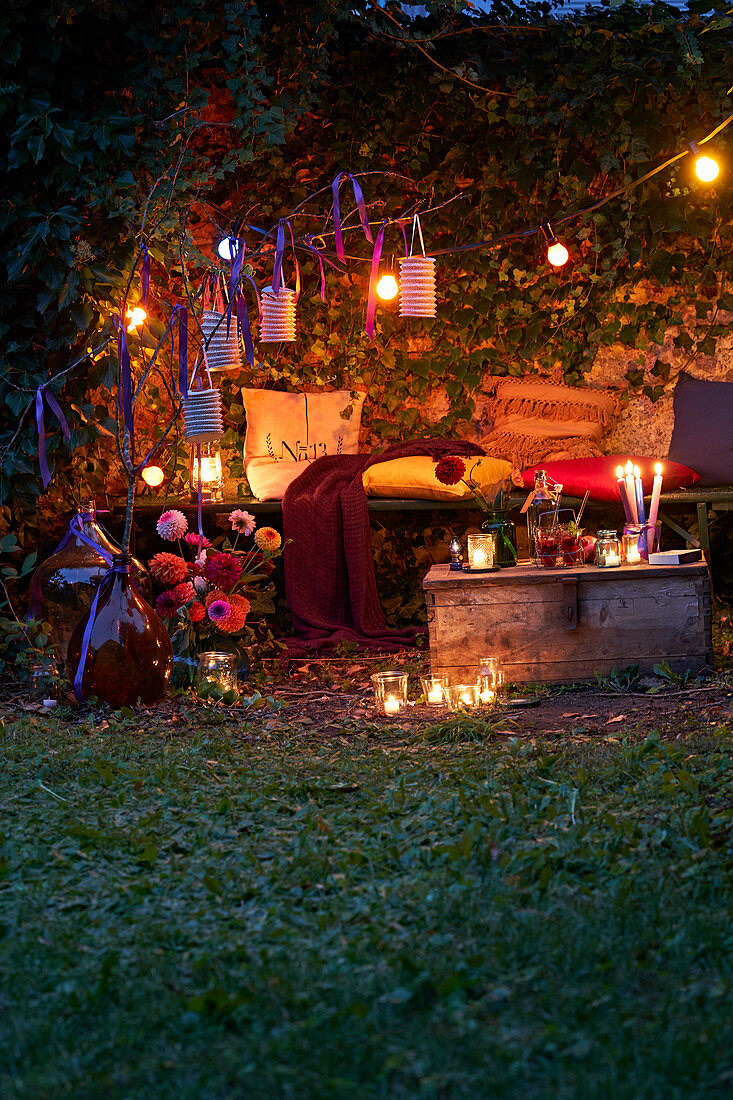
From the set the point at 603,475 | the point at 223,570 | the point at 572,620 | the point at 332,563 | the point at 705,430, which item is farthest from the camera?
the point at 705,430

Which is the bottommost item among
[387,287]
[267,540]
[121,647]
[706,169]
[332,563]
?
[121,647]

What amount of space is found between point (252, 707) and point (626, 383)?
3.02 m

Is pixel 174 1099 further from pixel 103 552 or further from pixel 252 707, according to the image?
pixel 103 552

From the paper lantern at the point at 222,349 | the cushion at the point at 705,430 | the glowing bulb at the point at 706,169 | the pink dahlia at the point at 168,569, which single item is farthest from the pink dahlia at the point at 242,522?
the glowing bulb at the point at 706,169

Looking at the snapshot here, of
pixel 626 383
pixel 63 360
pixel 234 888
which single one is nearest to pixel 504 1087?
pixel 234 888

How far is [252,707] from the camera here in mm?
3488

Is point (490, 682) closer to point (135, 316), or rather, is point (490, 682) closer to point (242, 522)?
point (242, 522)

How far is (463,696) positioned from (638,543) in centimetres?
97

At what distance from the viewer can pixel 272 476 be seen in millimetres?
5094

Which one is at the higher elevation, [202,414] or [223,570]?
[202,414]

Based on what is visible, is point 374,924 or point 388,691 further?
point 388,691

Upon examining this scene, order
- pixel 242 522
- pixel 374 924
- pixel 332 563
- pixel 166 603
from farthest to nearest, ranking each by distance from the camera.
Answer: pixel 332 563 → pixel 242 522 → pixel 166 603 → pixel 374 924

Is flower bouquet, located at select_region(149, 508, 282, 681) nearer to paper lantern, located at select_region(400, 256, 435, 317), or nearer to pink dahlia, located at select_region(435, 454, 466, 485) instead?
pink dahlia, located at select_region(435, 454, 466, 485)

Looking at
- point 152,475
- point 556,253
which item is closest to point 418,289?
point 556,253
